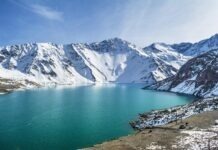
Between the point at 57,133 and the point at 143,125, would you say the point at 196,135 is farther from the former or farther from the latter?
the point at 57,133

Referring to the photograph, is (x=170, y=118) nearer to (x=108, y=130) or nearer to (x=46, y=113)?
(x=108, y=130)

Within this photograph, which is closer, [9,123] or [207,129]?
[207,129]

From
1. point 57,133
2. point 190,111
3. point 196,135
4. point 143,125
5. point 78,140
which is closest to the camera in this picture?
point 196,135

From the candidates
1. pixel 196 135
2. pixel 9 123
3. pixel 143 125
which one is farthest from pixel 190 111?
pixel 9 123

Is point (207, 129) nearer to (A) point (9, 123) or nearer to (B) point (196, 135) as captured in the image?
(B) point (196, 135)

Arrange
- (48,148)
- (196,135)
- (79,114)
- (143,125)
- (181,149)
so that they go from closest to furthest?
1. (181,149)
2. (196,135)
3. (48,148)
4. (143,125)
5. (79,114)

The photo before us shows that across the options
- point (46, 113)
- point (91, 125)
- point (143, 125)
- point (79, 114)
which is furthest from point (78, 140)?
point (46, 113)

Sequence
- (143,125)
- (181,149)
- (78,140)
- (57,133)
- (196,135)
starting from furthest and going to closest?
1. (143,125)
2. (57,133)
3. (78,140)
4. (196,135)
5. (181,149)

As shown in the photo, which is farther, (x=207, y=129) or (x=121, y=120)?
(x=121, y=120)

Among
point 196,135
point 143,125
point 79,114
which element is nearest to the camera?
point 196,135
